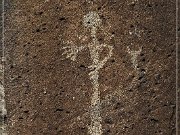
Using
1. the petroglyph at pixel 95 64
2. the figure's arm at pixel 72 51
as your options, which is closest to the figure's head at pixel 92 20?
the petroglyph at pixel 95 64

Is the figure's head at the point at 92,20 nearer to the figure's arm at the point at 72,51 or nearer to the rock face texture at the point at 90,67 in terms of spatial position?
the rock face texture at the point at 90,67

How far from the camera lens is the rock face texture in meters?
2.28

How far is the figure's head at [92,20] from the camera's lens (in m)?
2.35

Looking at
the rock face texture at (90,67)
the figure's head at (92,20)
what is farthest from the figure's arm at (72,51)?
the figure's head at (92,20)

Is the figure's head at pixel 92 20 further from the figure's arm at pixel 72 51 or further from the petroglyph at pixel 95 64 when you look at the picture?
the figure's arm at pixel 72 51

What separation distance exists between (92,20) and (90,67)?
0.69 feet

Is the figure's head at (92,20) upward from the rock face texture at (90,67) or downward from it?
upward

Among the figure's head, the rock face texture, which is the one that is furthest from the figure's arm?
the figure's head

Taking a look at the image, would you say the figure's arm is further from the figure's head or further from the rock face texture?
the figure's head

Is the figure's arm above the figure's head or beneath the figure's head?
beneath

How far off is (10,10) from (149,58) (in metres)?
0.70

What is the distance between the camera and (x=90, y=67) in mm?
2350

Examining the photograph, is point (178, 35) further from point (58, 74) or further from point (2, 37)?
point (2, 37)

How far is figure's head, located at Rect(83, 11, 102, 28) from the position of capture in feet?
7.72
